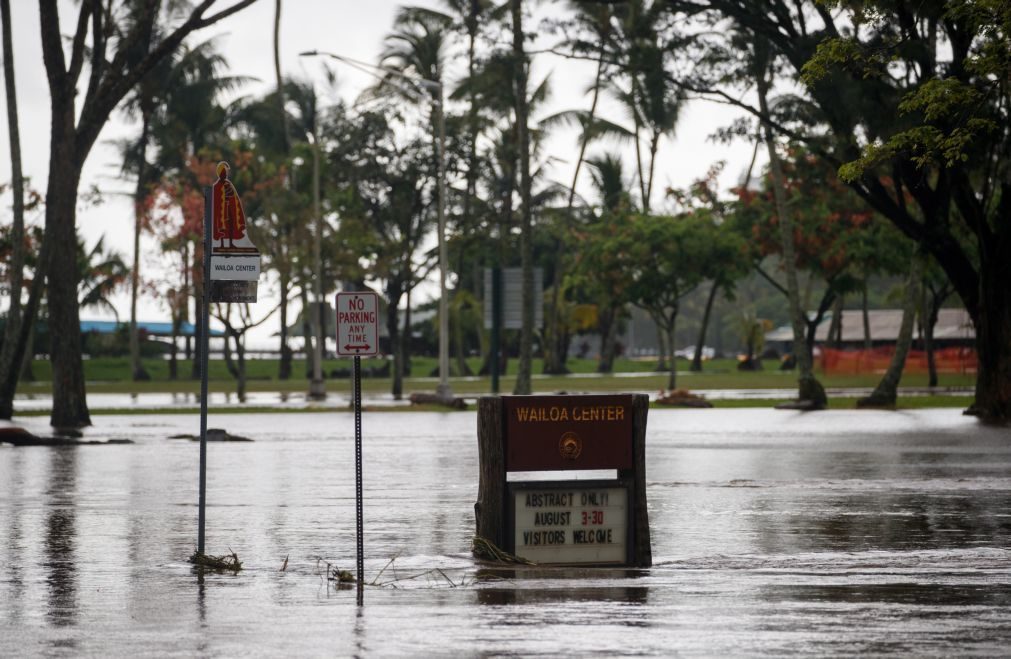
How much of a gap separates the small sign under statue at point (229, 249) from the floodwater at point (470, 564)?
A: 2.01m

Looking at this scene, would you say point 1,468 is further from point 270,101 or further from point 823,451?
point 270,101

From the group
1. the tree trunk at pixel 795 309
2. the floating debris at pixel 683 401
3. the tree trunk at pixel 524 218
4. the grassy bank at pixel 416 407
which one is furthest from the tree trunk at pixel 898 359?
the tree trunk at pixel 524 218

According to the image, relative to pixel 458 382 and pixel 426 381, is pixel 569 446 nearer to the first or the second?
pixel 458 382

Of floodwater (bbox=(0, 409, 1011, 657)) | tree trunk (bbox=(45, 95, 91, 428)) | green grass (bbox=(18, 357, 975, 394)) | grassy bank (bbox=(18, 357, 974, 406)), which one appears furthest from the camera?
green grass (bbox=(18, 357, 975, 394))

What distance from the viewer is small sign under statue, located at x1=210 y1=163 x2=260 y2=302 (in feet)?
Result: 36.9

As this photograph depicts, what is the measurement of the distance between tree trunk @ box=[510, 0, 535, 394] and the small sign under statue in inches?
1127

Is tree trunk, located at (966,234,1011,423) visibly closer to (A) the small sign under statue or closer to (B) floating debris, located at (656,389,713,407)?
(B) floating debris, located at (656,389,713,407)

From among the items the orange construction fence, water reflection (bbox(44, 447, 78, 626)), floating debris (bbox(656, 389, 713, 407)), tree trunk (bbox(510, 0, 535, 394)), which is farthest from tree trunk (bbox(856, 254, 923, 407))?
the orange construction fence

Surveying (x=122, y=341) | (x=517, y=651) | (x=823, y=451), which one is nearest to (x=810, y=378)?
(x=823, y=451)

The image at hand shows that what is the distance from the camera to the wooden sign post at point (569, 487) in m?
11.1

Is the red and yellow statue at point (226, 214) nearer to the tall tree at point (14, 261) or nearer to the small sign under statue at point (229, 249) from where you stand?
the small sign under statue at point (229, 249)

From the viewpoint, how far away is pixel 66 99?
31766 mm

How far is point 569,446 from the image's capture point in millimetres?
11094

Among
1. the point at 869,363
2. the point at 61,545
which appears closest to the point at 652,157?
the point at 869,363
